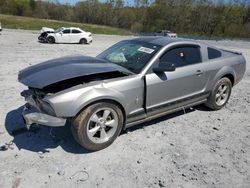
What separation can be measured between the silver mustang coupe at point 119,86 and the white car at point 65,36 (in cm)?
1541

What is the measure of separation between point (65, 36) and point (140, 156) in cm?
1731

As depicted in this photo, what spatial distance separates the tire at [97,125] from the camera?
10.5 ft

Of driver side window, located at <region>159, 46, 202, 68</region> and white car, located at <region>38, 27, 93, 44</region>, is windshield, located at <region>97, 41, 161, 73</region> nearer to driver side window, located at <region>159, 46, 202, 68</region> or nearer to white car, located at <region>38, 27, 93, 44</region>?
driver side window, located at <region>159, 46, 202, 68</region>

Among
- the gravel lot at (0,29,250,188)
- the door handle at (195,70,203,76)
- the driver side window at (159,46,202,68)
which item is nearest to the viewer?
the gravel lot at (0,29,250,188)

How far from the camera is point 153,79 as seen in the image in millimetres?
3781

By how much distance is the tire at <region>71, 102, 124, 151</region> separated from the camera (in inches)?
126

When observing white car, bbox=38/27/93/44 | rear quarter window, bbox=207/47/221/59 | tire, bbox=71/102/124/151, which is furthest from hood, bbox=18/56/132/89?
white car, bbox=38/27/93/44

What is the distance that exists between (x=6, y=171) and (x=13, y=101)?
2.48m

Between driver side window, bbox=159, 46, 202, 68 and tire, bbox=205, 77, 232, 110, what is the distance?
0.78m

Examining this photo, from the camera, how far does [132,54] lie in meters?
4.17

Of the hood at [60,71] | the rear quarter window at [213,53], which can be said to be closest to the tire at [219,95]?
the rear quarter window at [213,53]

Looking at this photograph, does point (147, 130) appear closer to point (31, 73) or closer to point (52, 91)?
point (52, 91)

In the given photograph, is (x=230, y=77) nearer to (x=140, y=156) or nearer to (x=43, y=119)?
(x=140, y=156)

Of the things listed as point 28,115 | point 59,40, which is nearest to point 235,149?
point 28,115
